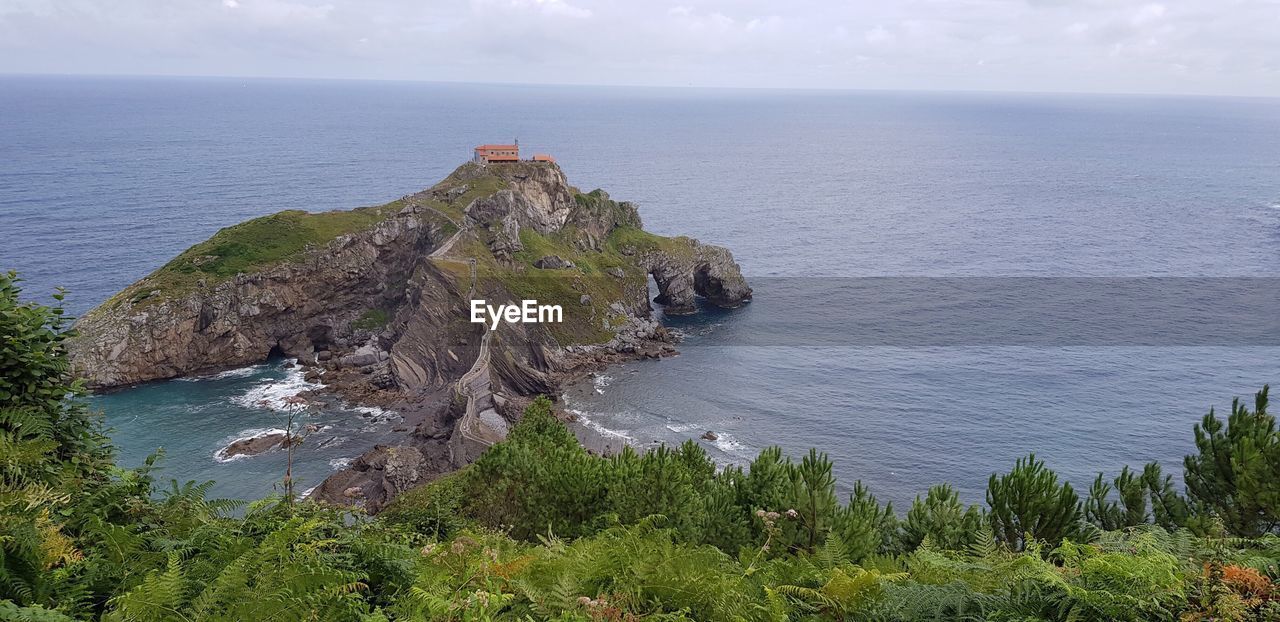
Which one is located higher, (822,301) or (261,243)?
(261,243)

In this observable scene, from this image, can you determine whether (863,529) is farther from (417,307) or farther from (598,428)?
(417,307)

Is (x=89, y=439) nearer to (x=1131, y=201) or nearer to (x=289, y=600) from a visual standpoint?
(x=289, y=600)

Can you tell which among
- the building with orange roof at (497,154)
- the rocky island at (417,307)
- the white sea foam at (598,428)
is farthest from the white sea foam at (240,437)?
the building with orange roof at (497,154)

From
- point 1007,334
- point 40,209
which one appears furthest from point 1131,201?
point 40,209

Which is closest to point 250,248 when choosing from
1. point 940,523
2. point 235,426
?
point 235,426

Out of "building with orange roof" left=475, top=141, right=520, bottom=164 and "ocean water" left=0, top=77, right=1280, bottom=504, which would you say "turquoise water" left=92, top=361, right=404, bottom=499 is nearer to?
"ocean water" left=0, top=77, right=1280, bottom=504

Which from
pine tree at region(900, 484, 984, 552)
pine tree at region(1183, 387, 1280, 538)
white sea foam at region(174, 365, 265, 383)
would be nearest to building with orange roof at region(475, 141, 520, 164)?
white sea foam at region(174, 365, 265, 383)
